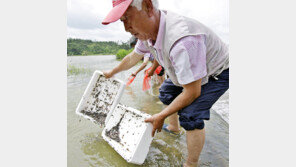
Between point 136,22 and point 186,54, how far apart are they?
40cm

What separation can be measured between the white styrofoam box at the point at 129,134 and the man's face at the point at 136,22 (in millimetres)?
750

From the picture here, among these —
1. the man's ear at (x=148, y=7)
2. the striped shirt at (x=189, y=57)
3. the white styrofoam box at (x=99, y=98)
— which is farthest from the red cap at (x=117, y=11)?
the white styrofoam box at (x=99, y=98)

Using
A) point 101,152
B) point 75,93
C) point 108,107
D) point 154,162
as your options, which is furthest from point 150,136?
point 75,93

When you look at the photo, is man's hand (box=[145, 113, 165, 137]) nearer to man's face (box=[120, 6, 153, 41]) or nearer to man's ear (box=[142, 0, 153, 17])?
man's face (box=[120, 6, 153, 41])

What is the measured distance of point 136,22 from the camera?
3.92 ft

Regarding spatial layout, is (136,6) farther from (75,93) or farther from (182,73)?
(75,93)

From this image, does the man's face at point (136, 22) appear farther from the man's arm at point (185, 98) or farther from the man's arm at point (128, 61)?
the man's arm at point (128, 61)

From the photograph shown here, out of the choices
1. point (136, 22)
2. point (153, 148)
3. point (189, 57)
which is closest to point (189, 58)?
point (189, 57)

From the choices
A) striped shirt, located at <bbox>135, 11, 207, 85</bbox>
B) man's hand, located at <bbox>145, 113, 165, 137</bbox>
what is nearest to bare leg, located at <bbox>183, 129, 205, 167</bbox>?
man's hand, located at <bbox>145, 113, 165, 137</bbox>

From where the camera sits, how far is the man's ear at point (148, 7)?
1.18m

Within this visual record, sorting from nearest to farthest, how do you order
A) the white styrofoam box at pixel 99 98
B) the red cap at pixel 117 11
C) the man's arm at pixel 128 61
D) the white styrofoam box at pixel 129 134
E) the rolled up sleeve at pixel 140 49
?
the red cap at pixel 117 11 → the white styrofoam box at pixel 129 134 → the rolled up sleeve at pixel 140 49 → the man's arm at pixel 128 61 → the white styrofoam box at pixel 99 98

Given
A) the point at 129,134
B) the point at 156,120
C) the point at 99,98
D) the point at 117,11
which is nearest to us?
the point at 117,11

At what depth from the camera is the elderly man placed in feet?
3.78

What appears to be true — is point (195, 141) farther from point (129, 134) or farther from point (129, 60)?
point (129, 60)
